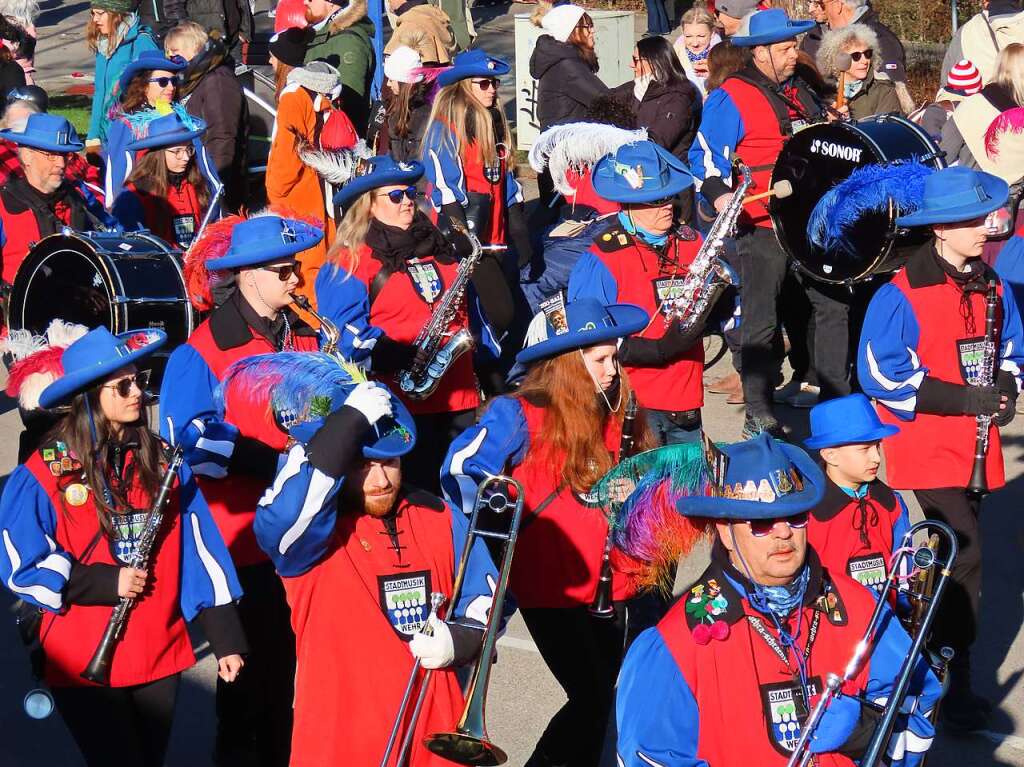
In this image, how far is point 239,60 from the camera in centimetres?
1472

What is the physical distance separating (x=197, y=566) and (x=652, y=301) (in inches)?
97.5

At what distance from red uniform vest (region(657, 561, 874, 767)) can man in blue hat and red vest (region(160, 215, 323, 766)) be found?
212cm

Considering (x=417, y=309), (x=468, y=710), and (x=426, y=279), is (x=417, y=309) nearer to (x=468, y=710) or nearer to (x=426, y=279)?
(x=426, y=279)

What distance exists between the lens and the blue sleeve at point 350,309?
677cm

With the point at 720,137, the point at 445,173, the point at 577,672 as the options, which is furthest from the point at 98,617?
the point at 720,137

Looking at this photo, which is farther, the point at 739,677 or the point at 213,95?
the point at 213,95

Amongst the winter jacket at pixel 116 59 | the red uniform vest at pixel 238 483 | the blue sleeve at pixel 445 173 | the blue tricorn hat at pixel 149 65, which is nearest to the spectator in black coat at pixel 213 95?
the blue tricorn hat at pixel 149 65

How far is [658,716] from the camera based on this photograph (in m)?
3.92

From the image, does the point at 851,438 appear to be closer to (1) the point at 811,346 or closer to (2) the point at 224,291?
(2) the point at 224,291

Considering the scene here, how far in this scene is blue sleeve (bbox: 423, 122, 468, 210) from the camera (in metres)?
9.16

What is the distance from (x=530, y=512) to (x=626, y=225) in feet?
6.29

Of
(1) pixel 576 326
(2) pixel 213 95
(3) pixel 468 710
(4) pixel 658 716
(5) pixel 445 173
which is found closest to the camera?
(4) pixel 658 716

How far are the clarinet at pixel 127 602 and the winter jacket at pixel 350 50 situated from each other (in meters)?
7.44

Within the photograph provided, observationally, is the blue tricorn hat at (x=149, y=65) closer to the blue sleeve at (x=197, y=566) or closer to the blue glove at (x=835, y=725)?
the blue sleeve at (x=197, y=566)
